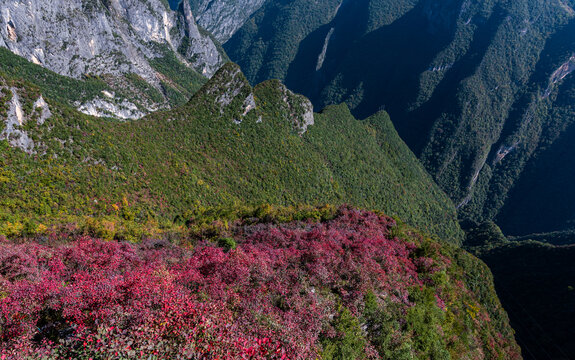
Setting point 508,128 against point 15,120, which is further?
point 508,128

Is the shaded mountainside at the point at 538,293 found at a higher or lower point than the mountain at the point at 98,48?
lower

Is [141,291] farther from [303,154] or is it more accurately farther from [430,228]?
[430,228]

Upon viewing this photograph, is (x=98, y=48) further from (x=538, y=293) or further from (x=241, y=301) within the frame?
(x=538, y=293)

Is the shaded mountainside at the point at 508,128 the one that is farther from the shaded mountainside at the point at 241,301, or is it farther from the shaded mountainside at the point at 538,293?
the shaded mountainside at the point at 241,301

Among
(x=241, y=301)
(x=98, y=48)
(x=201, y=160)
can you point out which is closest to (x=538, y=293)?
(x=201, y=160)

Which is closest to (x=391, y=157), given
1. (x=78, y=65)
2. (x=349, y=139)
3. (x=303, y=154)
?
(x=349, y=139)

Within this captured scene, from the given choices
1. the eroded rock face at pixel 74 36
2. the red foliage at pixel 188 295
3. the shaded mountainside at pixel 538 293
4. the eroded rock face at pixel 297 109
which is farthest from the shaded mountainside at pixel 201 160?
the shaded mountainside at pixel 538 293

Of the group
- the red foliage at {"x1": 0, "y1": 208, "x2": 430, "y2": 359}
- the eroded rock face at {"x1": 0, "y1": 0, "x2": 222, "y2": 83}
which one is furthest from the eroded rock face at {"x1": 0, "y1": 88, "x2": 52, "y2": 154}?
the eroded rock face at {"x1": 0, "y1": 0, "x2": 222, "y2": 83}

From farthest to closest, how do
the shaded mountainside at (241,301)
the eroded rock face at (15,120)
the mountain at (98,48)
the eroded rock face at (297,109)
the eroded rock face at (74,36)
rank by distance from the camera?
the mountain at (98,48)
the eroded rock face at (74,36)
the eroded rock face at (297,109)
the eroded rock face at (15,120)
the shaded mountainside at (241,301)
